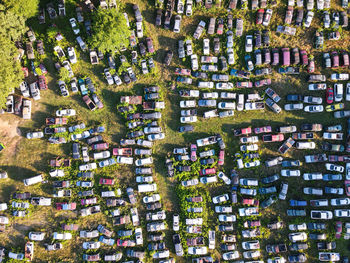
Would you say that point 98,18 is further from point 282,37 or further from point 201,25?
point 282,37

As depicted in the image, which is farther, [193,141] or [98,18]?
[193,141]

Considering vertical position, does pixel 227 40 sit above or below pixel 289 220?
above

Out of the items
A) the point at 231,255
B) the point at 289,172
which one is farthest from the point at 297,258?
the point at 289,172

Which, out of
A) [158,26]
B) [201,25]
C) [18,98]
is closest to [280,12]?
[201,25]

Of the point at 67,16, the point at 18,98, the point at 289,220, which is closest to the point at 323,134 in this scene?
the point at 289,220

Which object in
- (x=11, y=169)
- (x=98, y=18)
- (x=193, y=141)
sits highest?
(x=98, y=18)

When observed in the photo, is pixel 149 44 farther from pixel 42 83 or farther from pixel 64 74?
pixel 42 83

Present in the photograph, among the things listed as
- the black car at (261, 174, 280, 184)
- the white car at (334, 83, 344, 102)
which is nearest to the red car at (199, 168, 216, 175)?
the black car at (261, 174, 280, 184)
